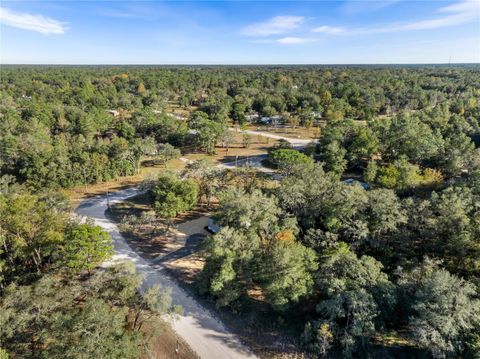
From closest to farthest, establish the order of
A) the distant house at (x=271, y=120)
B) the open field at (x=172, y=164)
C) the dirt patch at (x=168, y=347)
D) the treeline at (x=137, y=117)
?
1. the dirt patch at (x=168, y=347)
2. the open field at (x=172, y=164)
3. the treeline at (x=137, y=117)
4. the distant house at (x=271, y=120)

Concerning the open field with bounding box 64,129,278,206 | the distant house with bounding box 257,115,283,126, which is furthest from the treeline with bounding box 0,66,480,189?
the distant house with bounding box 257,115,283,126

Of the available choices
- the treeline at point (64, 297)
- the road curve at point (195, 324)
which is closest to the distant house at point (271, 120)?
the road curve at point (195, 324)

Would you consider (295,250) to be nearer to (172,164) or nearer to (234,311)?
(234,311)

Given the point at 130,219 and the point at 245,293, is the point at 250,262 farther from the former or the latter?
the point at 130,219

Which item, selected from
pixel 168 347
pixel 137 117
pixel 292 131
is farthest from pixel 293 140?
pixel 168 347

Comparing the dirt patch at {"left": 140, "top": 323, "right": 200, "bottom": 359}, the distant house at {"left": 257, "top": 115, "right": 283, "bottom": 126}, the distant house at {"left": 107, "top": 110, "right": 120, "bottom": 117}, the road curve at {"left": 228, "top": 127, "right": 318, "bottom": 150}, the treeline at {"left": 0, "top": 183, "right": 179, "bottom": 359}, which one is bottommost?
the dirt patch at {"left": 140, "top": 323, "right": 200, "bottom": 359}

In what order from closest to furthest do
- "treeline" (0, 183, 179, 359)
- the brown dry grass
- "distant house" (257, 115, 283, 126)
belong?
"treeline" (0, 183, 179, 359) < the brown dry grass < "distant house" (257, 115, 283, 126)

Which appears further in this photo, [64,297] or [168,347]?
[168,347]

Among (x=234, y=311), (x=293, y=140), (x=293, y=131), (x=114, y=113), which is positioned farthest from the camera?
(x=114, y=113)

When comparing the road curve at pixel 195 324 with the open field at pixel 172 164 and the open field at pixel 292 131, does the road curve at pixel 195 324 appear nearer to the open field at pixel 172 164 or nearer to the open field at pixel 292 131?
the open field at pixel 172 164

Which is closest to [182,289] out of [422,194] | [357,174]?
[422,194]

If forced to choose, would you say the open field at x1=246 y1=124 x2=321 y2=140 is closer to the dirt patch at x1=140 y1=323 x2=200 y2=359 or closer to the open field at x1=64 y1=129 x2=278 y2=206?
the open field at x1=64 y1=129 x2=278 y2=206
